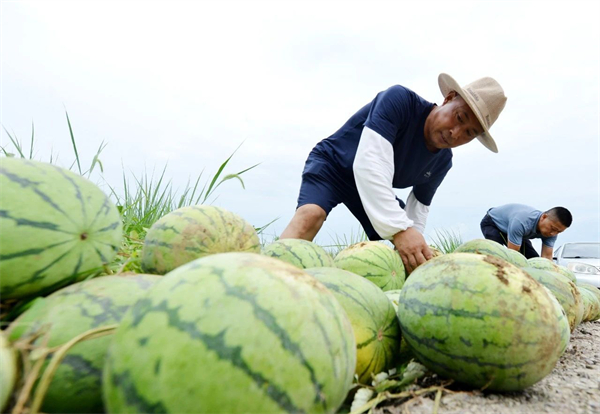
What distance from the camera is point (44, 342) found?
0.86 meters

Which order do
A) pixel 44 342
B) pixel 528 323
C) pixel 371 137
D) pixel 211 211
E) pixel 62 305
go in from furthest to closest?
pixel 371 137 → pixel 211 211 → pixel 528 323 → pixel 62 305 → pixel 44 342

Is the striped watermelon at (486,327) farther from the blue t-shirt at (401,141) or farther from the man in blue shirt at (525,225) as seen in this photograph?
the man in blue shirt at (525,225)

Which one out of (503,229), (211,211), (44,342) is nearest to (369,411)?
(44,342)

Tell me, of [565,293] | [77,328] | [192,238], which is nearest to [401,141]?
[565,293]

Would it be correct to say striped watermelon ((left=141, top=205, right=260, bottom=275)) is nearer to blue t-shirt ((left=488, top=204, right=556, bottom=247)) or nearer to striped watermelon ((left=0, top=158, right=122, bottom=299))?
striped watermelon ((left=0, top=158, right=122, bottom=299))

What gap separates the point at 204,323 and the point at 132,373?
153mm

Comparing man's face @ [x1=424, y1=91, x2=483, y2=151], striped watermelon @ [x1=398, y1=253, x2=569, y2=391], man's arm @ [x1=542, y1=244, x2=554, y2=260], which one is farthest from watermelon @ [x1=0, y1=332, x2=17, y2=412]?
man's arm @ [x1=542, y1=244, x2=554, y2=260]

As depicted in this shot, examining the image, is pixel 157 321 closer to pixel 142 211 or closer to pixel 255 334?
pixel 255 334

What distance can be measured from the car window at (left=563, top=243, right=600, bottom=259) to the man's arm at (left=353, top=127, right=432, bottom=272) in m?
10.2

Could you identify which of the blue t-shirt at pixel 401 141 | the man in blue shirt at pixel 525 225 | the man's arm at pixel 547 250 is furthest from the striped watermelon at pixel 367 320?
the man's arm at pixel 547 250

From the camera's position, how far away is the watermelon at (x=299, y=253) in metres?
2.08

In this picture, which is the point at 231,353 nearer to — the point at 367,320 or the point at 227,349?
the point at 227,349

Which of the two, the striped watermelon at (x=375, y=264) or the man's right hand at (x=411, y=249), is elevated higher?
the striped watermelon at (x=375, y=264)

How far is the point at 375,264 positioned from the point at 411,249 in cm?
76
